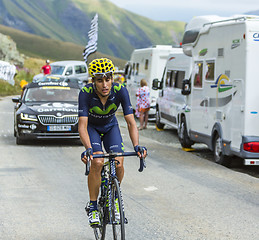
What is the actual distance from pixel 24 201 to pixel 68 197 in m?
0.65

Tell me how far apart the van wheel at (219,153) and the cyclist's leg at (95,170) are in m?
6.89

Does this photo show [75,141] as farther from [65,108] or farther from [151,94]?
[151,94]

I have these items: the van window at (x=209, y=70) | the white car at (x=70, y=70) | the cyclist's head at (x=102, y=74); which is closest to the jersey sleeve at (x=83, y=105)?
the cyclist's head at (x=102, y=74)

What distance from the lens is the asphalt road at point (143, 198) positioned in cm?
706

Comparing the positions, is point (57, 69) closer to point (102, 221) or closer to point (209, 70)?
point (209, 70)

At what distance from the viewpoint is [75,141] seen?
1698 cm

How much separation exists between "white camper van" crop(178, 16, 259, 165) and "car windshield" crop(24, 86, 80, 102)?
3.11m

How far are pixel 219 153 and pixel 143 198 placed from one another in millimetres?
4553

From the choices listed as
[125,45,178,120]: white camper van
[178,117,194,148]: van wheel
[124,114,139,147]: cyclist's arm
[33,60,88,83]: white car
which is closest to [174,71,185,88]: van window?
[178,117,194,148]: van wheel

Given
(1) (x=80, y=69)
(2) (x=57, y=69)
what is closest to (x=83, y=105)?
(2) (x=57, y=69)

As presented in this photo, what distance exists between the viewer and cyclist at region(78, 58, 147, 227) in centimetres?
611

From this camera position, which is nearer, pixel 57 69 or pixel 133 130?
pixel 133 130

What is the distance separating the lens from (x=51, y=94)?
16844 millimetres

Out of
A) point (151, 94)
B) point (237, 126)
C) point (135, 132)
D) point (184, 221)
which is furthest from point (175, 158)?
point (151, 94)
